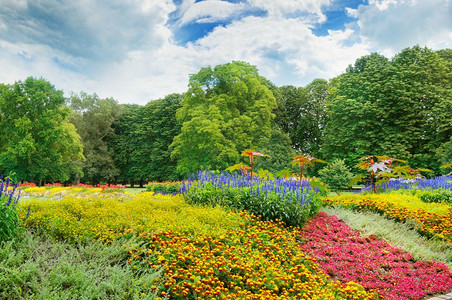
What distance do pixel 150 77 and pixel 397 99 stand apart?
16.2 meters

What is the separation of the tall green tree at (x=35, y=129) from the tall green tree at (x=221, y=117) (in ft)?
30.5

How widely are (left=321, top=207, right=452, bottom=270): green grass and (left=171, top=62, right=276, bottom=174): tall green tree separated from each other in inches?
522

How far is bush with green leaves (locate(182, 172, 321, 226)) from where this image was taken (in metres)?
6.11

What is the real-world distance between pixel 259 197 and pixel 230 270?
2.65 metres

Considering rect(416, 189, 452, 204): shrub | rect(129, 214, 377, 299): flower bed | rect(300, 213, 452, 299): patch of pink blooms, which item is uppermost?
rect(416, 189, 452, 204): shrub

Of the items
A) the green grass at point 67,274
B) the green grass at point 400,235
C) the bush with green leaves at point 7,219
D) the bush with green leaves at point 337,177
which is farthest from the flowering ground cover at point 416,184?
the bush with green leaves at point 7,219

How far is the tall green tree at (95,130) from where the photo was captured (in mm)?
30783

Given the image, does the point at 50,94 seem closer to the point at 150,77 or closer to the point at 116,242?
the point at 150,77

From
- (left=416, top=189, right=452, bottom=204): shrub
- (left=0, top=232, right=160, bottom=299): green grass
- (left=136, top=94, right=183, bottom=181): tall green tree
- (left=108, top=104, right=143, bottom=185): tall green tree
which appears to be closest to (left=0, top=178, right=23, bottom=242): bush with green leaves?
(left=0, top=232, right=160, bottom=299): green grass

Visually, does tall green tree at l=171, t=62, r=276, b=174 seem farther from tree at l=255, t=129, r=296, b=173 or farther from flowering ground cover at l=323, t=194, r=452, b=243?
flowering ground cover at l=323, t=194, r=452, b=243

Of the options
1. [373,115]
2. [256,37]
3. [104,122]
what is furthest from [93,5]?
[104,122]

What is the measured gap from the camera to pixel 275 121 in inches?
1167

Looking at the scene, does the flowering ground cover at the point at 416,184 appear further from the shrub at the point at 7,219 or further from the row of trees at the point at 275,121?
the shrub at the point at 7,219

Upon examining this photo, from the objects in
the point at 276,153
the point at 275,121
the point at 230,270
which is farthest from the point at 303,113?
the point at 230,270
